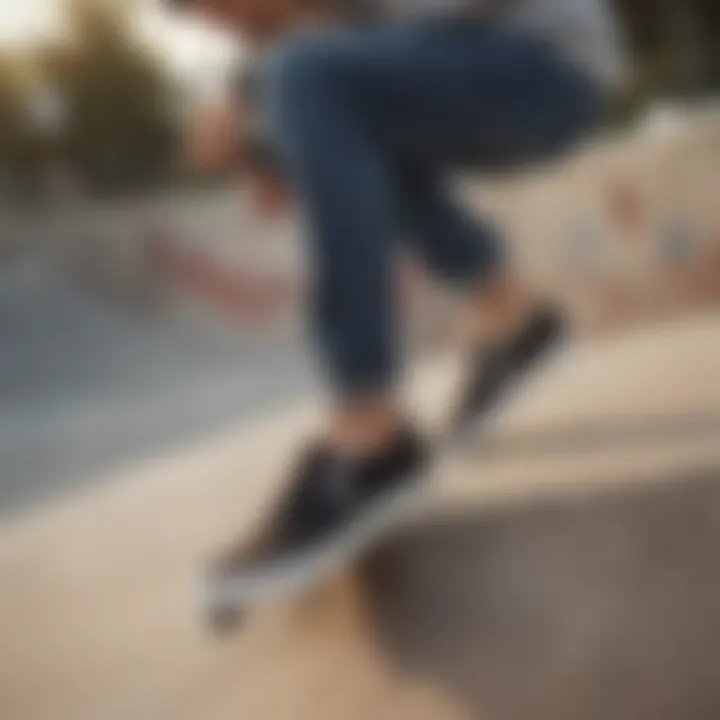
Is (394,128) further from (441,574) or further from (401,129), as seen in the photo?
(441,574)

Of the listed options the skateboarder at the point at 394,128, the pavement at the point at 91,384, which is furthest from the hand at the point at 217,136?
the pavement at the point at 91,384

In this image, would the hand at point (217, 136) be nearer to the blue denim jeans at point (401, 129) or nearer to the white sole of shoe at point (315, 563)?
the blue denim jeans at point (401, 129)

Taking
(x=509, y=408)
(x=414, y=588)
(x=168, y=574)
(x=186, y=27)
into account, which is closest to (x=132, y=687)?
(x=168, y=574)

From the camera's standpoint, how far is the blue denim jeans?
0.73 meters

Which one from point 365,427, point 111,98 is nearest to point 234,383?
point 365,427

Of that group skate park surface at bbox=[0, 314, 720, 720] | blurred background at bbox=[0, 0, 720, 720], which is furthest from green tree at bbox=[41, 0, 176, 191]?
skate park surface at bbox=[0, 314, 720, 720]

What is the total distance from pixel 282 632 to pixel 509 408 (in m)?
0.20

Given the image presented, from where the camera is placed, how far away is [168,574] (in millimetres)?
744

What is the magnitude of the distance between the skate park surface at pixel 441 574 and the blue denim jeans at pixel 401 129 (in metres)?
0.08

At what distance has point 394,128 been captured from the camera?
73 centimetres

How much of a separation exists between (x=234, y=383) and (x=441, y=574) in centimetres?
18

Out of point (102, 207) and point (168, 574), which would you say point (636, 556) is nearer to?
point (168, 574)

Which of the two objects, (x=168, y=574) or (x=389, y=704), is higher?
(x=168, y=574)

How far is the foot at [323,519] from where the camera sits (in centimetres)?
74
